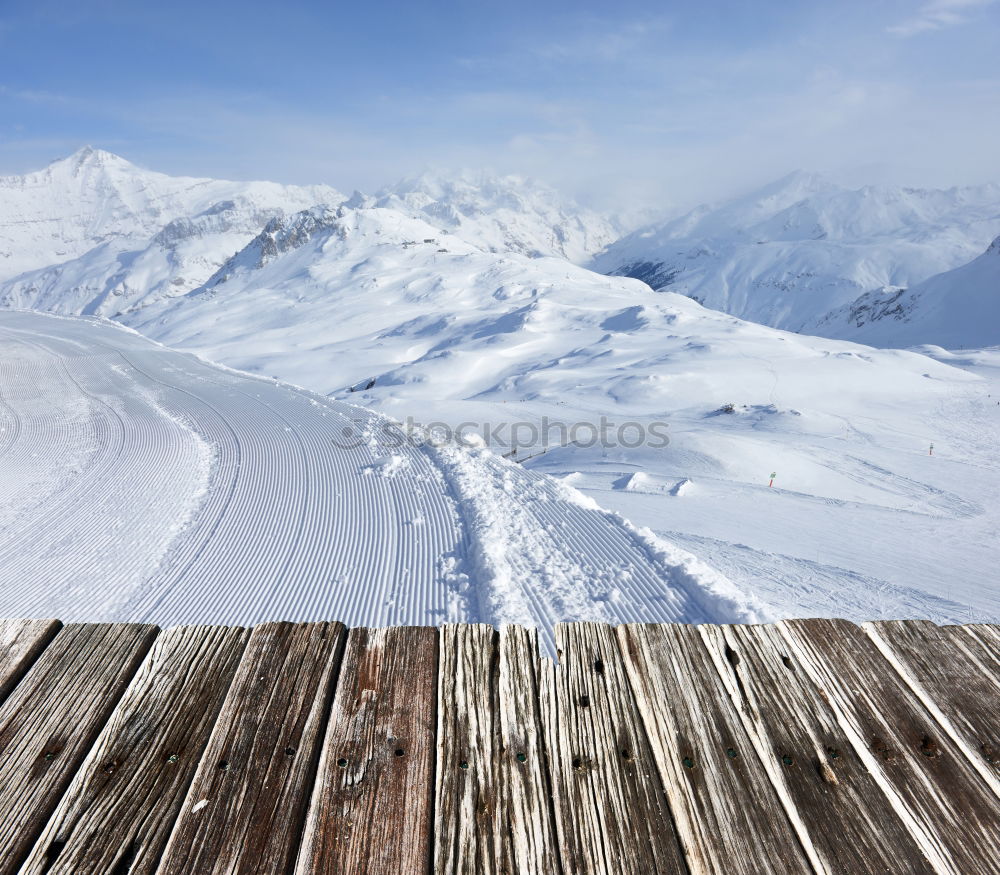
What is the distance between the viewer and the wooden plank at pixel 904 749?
1244mm

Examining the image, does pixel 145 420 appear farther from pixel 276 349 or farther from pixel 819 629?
pixel 276 349

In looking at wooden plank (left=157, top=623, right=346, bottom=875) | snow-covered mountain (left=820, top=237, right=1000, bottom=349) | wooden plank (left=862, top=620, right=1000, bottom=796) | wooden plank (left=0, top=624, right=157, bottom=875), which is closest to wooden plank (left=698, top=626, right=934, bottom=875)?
wooden plank (left=862, top=620, right=1000, bottom=796)

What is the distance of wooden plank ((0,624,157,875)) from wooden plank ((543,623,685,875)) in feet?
3.83

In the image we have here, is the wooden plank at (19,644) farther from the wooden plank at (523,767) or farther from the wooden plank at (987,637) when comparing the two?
the wooden plank at (987,637)

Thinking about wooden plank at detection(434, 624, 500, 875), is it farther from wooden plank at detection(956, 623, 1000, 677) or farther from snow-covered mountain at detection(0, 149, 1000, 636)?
snow-covered mountain at detection(0, 149, 1000, 636)

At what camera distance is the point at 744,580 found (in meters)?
10.9

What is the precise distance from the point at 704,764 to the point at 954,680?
0.84 m

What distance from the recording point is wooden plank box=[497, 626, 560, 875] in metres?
1.22

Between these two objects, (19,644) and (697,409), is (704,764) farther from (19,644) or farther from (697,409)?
(697,409)

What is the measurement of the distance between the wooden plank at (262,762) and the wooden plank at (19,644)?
63cm

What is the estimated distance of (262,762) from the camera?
1.35 metres

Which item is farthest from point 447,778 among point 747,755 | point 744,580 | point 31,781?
point 744,580

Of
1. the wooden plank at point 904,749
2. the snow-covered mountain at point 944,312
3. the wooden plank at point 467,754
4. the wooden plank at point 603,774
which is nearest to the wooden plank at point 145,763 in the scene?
the wooden plank at point 467,754

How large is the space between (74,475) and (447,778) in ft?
56.5
